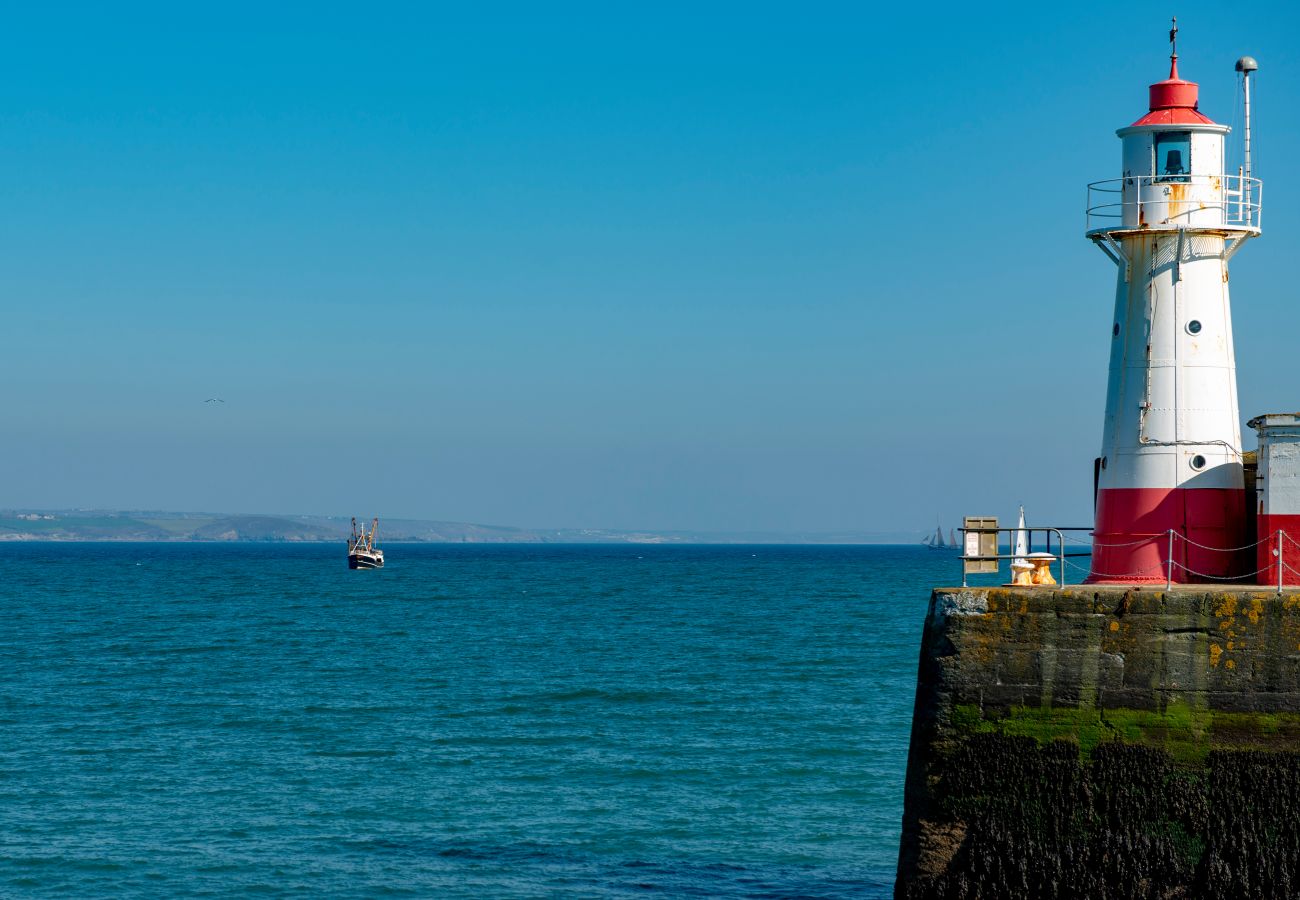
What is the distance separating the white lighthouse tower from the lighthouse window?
0.01m

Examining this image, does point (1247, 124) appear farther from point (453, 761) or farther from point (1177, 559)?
point (453, 761)

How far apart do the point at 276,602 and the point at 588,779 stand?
2253 inches

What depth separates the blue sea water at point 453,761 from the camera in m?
19.5

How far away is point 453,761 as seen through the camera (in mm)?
26562

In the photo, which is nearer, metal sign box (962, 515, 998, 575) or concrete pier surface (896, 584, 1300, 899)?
concrete pier surface (896, 584, 1300, 899)

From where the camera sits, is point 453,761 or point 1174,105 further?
point 453,761

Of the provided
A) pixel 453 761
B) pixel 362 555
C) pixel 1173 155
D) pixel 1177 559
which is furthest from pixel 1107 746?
pixel 362 555

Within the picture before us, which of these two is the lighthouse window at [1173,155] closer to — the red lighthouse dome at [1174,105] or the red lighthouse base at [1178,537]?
the red lighthouse dome at [1174,105]

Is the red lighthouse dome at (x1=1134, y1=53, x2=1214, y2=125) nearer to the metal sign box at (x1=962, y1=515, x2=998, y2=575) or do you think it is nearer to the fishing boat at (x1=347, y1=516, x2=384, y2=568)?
the metal sign box at (x1=962, y1=515, x2=998, y2=575)

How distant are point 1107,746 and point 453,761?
1447 centimetres

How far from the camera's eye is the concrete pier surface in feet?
47.8

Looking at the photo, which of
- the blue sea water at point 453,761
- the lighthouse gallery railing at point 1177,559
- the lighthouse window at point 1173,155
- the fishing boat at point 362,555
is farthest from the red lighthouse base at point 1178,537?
the fishing boat at point 362,555

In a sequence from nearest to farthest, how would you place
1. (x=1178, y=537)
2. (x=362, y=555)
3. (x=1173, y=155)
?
(x=1178, y=537), (x=1173, y=155), (x=362, y=555)

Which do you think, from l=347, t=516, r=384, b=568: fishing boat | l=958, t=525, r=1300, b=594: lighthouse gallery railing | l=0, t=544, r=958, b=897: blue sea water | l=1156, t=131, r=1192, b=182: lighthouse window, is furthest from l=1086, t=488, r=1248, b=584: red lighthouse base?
l=347, t=516, r=384, b=568: fishing boat
